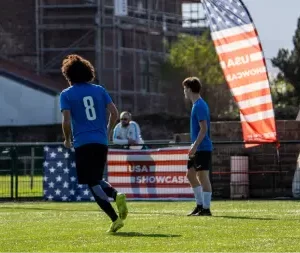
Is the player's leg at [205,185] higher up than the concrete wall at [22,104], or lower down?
lower down

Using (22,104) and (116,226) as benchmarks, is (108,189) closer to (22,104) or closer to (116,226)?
(116,226)

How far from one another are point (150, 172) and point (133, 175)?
361 millimetres

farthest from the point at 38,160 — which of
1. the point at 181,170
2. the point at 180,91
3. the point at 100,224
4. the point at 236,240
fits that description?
the point at 180,91

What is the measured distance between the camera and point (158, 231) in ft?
42.8

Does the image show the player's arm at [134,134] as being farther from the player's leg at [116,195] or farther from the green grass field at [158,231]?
the player's leg at [116,195]

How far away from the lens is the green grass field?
36.0 ft

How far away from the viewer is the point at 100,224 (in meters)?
14.6

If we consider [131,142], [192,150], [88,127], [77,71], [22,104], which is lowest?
[192,150]

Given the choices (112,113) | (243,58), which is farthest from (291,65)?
(112,113)

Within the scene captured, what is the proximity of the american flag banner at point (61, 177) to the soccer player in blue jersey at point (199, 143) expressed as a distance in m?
7.82

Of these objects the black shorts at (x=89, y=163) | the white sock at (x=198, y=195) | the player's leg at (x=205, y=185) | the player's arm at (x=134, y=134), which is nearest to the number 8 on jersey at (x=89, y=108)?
the black shorts at (x=89, y=163)

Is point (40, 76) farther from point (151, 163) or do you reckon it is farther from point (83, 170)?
point (83, 170)

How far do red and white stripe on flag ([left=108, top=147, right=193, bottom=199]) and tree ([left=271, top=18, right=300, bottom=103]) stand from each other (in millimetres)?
47854

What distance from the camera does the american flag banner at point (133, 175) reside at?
24.5 metres
